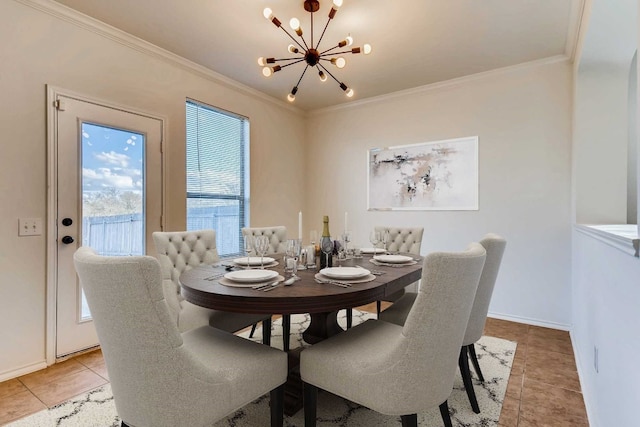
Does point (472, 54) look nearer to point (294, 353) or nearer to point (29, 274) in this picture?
point (294, 353)

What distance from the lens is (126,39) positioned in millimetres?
2822

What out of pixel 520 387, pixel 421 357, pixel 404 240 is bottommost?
pixel 520 387

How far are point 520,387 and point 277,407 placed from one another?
1.68 metres

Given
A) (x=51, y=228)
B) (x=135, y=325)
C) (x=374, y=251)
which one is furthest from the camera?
(x=374, y=251)

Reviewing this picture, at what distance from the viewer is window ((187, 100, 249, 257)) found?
3.50m

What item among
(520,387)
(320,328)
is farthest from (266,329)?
(520,387)

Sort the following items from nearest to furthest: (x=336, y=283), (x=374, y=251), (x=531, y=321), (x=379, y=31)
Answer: (x=336, y=283) → (x=374, y=251) → (x=379, y=31) → (x=531, y=321)

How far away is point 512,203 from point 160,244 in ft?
11.0

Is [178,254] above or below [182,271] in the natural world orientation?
above

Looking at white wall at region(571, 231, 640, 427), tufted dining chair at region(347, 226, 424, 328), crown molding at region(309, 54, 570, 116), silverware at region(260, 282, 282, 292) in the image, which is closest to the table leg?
silverware at region(260, 282, 282, 292)

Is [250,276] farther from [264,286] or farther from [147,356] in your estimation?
[147,356]

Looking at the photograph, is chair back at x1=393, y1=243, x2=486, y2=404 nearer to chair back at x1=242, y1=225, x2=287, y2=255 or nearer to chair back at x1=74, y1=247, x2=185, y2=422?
chair back at x1=74, y1=247, x2=185, y2=422

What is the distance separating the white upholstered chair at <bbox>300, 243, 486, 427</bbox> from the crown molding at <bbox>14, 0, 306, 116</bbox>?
3.05 metres

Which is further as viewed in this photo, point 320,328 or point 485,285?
point 320,328
